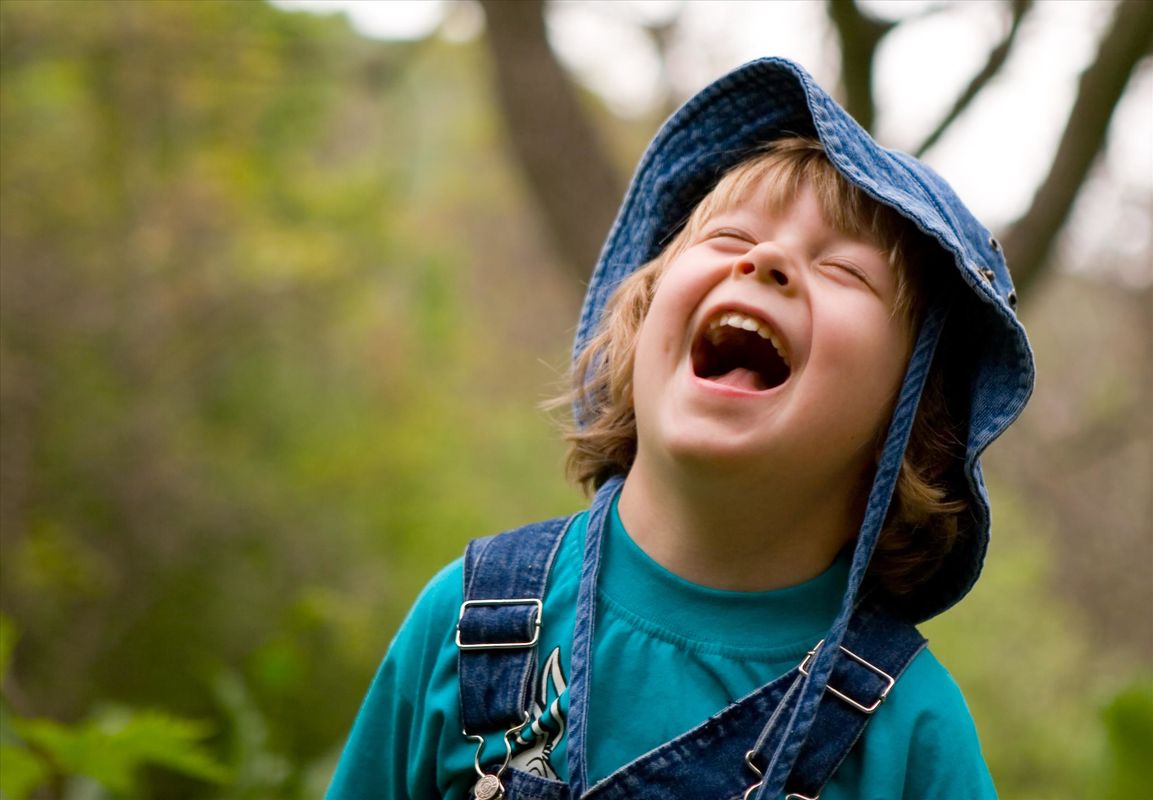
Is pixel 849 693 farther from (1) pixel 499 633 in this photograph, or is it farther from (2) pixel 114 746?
(2) pixel 114 746

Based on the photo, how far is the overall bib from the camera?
1350 millimetres

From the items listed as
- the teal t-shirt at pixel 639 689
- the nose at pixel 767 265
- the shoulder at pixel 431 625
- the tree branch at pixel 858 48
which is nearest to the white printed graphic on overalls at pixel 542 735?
the teal t-shirt at pixel 639 689

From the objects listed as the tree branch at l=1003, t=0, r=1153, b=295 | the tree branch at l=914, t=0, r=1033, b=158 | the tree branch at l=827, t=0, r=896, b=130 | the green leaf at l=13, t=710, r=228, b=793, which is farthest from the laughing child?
the tree branch at l=914, t=0, r=1033, b=158

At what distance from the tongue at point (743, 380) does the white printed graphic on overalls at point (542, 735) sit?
41cm

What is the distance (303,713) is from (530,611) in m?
5.02

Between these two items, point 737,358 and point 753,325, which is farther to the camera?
point 737,358

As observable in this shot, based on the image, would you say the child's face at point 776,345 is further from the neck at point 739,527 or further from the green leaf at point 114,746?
the green leaf at point 114,746

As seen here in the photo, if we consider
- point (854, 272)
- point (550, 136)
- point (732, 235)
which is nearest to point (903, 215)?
point (854, 272)

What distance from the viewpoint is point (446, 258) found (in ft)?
27.6

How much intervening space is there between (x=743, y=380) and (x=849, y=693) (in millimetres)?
386

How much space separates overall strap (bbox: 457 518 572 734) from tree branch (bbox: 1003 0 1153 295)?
83.7 inches

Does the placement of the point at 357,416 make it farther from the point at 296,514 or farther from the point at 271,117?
the point at 271,117

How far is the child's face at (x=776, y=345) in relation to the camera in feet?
4.56

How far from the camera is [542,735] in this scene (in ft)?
4.62
